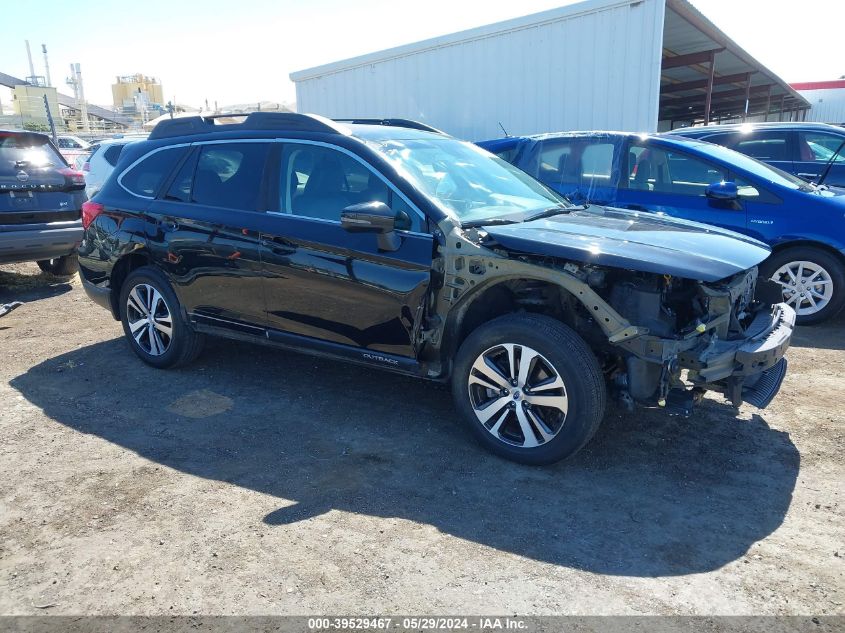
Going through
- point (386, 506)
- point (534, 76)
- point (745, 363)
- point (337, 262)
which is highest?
point (534, 76)

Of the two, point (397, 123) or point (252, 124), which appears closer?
point (252, 124)

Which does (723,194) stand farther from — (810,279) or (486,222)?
(486,222)

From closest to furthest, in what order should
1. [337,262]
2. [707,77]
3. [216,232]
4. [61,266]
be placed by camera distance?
[337,262] → [216,232] → [61,266] → [707,77]

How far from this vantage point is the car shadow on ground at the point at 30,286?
7.79m

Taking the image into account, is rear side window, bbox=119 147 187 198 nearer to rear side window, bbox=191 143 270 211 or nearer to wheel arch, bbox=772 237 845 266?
rear side window, bbox=191 143 270 211

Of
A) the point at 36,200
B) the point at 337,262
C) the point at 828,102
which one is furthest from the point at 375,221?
the point at 828,102

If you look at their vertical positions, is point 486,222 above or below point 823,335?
above

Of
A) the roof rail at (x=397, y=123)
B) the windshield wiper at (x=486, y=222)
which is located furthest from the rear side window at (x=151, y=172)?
the windshield wiper at (x=486, y=222)

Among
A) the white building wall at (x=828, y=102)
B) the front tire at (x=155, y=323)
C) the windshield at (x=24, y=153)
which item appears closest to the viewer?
the front tire at (x=155, y=323)

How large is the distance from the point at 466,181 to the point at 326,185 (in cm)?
90

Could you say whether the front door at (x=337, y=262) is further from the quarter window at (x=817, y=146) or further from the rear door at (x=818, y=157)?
the quarter window at (x=817, y=146)

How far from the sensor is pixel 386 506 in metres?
3.18

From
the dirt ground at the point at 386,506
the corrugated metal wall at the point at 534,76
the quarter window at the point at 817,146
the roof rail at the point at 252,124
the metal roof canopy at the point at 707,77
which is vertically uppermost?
the metal roof canopy at the point at 707,77

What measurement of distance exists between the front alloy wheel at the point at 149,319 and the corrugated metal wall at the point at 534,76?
709 cm
